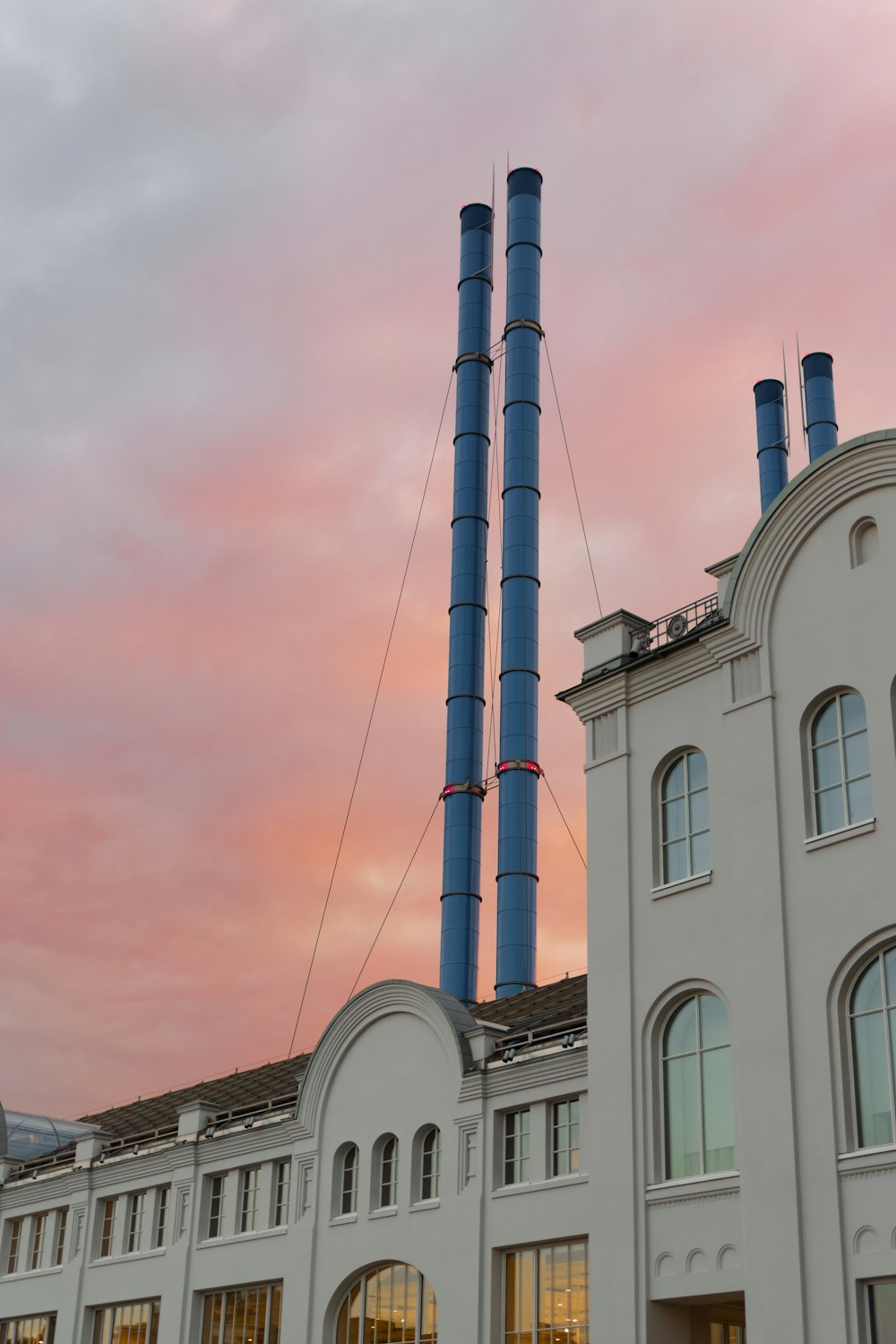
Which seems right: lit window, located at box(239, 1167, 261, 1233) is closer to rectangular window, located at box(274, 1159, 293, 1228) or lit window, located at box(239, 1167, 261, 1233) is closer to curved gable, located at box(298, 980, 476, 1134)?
rectangular window, located at box(274, 1159, 293, 1228)

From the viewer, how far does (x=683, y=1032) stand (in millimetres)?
27812

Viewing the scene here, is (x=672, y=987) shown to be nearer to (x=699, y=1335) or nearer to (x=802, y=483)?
(x=699, y=1335)

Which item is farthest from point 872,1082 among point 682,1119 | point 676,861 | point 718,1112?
point 676,861

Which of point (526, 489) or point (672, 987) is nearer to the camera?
point (672, 987)

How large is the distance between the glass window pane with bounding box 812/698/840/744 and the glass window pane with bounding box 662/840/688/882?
3438 millimetres

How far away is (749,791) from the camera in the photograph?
27453mm

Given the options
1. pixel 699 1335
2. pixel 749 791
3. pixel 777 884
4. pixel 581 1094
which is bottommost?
pixel 699 1335

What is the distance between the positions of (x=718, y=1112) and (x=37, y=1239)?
1152 inches

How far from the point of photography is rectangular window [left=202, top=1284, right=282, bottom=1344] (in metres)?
37.8

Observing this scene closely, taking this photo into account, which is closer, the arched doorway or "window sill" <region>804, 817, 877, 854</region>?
"window sill" <region>804, 817, 877, 854</region>

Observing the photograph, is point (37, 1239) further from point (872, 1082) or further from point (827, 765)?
point (827, 765)

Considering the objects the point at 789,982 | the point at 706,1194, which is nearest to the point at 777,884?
the point at 789,982

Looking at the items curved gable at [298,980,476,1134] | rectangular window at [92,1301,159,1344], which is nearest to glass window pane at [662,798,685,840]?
curved gable at [298,980,476,1134]

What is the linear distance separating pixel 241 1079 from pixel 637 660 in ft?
76.4
